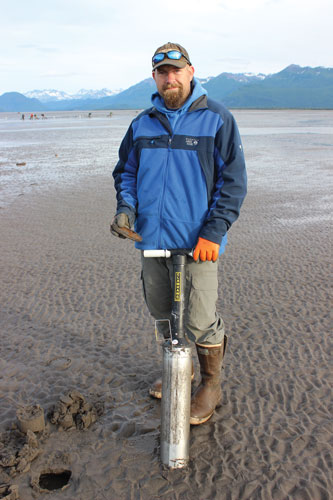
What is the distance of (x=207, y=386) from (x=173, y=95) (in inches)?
77.1

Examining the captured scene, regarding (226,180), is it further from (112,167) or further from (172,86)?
(112,167)

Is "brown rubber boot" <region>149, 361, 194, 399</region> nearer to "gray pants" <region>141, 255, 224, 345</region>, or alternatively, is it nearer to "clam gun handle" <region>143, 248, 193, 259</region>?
"gray pants" <region>141, 255, 224, 345</region>

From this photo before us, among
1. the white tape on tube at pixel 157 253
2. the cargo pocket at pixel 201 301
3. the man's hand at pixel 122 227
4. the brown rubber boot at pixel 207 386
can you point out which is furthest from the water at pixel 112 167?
the man's hand at pixel 122 227

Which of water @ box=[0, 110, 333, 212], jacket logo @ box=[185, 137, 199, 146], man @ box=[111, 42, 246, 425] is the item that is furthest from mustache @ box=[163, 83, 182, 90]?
water @ box=[0, 110, 333, 212]

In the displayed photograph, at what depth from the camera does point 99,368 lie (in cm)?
359

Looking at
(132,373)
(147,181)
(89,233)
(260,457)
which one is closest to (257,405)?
(260,457)

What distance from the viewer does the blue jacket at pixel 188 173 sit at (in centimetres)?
254

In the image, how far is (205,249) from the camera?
8.37ft

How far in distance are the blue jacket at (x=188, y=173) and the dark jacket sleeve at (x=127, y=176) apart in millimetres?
45

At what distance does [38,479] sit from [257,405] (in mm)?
1553

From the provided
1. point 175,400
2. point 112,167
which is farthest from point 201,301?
point 112,167

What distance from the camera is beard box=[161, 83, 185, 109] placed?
2533 millimetres

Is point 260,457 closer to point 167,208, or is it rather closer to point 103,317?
point 167,208

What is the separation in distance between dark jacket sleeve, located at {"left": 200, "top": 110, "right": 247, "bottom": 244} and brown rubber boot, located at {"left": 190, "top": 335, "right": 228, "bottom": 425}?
0.82m
